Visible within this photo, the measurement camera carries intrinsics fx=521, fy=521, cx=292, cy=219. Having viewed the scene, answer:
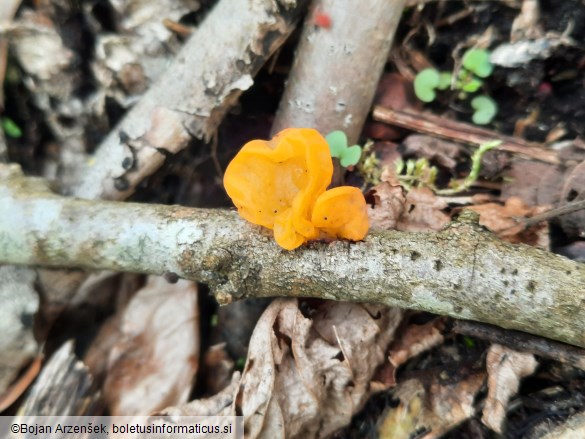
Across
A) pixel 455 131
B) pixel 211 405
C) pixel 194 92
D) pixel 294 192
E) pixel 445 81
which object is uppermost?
pixel 445 81

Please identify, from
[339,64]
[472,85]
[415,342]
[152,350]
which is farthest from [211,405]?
[472,85]

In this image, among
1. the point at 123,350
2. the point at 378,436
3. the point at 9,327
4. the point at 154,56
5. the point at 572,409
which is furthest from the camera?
the point at 154,56

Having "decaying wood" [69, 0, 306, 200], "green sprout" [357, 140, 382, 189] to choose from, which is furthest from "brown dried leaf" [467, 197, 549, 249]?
"decaying wood" [69, 0, 306, 200]

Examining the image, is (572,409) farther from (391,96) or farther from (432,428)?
(391,96)

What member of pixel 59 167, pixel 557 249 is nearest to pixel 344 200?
pixel 557 249

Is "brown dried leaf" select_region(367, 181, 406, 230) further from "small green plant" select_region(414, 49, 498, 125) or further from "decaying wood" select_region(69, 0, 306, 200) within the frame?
"decaying wood" select_region(69, 0, 306, 200)

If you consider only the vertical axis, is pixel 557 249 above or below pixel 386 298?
above

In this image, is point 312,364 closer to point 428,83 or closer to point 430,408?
point 430,408
